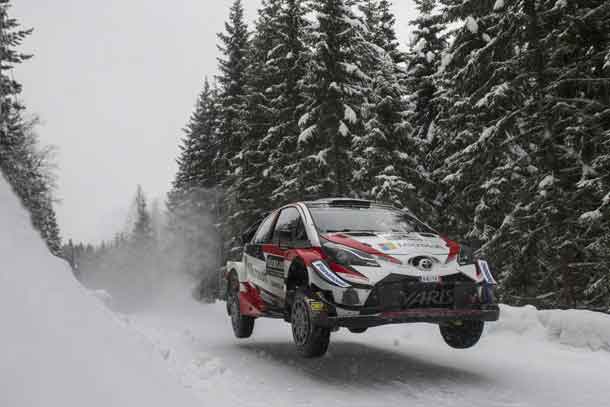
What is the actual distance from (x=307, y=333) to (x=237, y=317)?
3560mm

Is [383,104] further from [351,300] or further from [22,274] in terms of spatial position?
[22,274]

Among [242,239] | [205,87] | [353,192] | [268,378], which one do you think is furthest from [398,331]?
[205,87]

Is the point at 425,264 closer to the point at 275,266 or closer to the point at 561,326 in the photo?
the point at 275,266

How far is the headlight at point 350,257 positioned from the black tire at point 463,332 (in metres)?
1.67

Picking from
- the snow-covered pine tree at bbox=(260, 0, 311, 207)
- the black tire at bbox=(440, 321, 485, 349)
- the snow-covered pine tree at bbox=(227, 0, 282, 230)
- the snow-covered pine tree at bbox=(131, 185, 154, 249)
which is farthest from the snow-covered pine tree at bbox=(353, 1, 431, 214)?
the snow-covered pine tree at bbox=(131, 185, 154, 249)

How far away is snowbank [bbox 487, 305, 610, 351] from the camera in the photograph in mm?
7738

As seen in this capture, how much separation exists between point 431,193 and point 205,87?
25389 millimetres

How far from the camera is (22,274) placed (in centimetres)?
425

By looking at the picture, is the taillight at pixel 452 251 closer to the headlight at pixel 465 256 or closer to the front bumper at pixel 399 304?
the headlight at pixel 465 256

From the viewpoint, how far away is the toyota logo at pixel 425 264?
616cm

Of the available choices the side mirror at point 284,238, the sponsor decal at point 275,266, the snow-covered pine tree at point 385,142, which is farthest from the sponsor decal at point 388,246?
the snow-covered pine tree at point 385,142

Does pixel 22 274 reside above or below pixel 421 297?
above

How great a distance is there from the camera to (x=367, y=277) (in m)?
6.02

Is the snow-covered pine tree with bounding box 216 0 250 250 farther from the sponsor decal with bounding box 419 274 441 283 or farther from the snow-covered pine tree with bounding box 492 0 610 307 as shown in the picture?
the sponsor decal with bounding box 419 274 441 283
